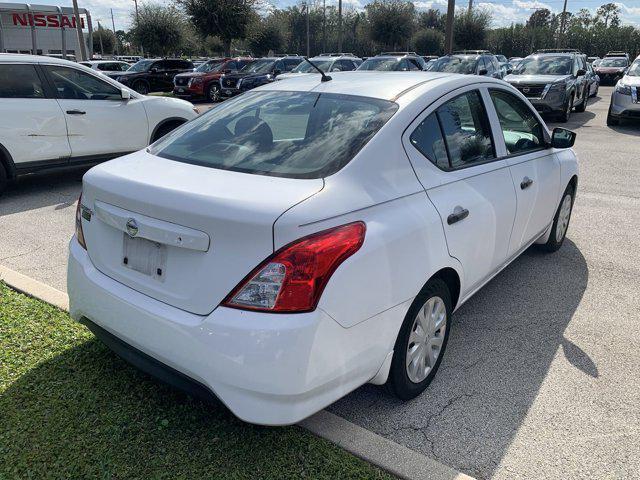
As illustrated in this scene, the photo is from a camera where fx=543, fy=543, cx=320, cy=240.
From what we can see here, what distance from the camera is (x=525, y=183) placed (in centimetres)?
386

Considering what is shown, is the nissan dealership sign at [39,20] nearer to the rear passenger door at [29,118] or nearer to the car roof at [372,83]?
the rear passenger door at [29,118]

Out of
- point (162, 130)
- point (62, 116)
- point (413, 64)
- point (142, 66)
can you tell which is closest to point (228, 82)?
point (142, 66)

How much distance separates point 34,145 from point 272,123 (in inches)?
196

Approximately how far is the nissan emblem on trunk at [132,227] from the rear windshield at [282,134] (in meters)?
0.51

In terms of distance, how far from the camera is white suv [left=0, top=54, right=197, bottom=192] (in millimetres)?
6688

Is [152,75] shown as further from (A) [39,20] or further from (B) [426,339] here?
(B) [426,339]

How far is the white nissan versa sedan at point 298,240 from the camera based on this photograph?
2.15m

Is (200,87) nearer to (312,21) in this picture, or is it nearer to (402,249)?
(402,249)

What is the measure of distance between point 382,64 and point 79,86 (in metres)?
11.5

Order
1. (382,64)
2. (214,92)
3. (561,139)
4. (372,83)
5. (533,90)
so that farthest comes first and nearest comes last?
(214,92), (382,64), (533,90), (561,139), (372,83)

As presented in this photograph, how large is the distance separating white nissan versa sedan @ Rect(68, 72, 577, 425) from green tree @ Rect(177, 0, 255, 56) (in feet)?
101

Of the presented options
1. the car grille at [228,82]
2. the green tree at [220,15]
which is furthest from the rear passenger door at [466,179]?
the green tree at [220,15]

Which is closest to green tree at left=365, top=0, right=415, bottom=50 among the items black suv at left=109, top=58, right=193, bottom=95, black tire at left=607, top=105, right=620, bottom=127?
black suv at left=109, top=58, right=193, bottom=95

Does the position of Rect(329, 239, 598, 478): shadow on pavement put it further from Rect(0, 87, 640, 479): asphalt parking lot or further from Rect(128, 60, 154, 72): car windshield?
Rect(128, 60, 154, 72): car windshield
